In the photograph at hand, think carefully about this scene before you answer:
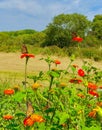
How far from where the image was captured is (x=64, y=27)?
1041 inches

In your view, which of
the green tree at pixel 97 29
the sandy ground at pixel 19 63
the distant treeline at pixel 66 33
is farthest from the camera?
the green tree at pixel 97 29

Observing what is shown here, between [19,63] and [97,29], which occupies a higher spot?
[97,29]

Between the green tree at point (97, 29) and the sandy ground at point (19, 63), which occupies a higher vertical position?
the green tree at point (97, 29)

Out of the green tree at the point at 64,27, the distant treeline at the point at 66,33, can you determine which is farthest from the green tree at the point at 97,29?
the green tree at the point at 64,27

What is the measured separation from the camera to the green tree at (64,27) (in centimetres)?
2578

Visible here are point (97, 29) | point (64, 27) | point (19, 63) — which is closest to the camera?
point (19, 63)

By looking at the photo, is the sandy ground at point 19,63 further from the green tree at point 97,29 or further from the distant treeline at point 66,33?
the green tree at point 97,29

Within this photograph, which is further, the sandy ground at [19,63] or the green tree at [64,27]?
the green tree at [64,27]

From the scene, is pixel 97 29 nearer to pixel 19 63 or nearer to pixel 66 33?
pixel 66 33

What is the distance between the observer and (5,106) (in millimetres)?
6117

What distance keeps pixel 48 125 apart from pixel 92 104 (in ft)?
3.46

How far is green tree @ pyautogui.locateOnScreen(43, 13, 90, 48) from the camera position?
84.6ft

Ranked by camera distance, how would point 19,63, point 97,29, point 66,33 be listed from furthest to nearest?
point 97,29 → point 66,33 → point 19,63

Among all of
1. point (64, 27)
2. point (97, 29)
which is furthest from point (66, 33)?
point (97, 29)
